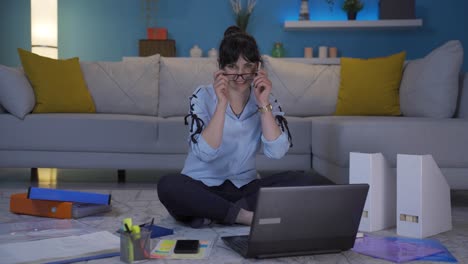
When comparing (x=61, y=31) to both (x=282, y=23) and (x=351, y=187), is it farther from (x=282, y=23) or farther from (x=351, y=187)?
(x=351, y=187)

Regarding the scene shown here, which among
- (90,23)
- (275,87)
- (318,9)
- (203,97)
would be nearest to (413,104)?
(275,87)

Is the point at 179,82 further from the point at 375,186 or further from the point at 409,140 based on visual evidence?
the point at 375,186

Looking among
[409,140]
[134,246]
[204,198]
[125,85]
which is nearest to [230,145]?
[204,198]

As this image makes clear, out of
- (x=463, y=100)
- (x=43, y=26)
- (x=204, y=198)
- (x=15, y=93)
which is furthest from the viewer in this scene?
(x=43, y=26)

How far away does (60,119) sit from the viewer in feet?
10.5

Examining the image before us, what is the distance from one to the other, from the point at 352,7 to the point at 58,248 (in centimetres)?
432

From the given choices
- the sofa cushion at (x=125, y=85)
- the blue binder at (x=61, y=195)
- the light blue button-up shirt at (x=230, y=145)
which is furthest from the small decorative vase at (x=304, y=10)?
the blue binder at (x=61, y=195)

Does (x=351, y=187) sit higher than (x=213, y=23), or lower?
lower

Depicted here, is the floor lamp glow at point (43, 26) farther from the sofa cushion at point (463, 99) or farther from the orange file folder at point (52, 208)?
the sofa cushion at point (463, 99)

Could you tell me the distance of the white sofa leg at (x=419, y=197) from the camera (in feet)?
6.41

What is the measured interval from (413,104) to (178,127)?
4.65ft

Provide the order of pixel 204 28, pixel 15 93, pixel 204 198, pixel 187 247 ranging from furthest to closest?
pixel 204 28 → pixel 15 93 → pixel 204 198 → pixel 187 247

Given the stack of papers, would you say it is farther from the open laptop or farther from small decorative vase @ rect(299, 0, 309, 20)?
small decorative vase @ rect(299, 0, 309, 20)

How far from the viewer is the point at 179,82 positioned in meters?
3.68
